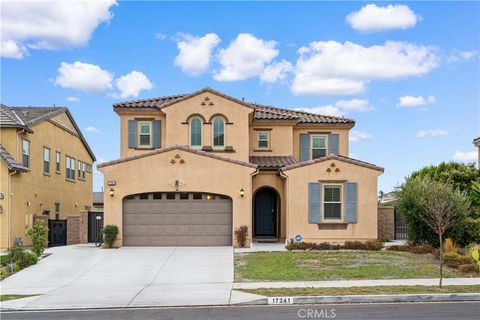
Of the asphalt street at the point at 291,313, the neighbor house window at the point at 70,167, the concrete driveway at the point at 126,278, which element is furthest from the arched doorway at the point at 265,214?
the asphalt street at the point at 291,313

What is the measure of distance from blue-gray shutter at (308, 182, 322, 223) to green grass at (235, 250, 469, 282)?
112 inches

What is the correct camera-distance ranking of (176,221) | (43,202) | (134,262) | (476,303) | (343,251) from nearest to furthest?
(476,303), (134,262), (343,251), (176,221), (43,202)

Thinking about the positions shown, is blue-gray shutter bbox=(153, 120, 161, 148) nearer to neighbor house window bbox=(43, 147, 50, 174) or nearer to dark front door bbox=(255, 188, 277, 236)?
dark front door bbox=(255, 188, 277, 236)

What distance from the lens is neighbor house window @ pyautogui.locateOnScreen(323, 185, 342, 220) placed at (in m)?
27.5

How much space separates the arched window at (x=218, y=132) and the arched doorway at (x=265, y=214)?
334 centimetres

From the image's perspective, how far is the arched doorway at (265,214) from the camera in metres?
31.0

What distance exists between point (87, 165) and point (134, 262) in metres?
23.3

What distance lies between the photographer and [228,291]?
1658cm

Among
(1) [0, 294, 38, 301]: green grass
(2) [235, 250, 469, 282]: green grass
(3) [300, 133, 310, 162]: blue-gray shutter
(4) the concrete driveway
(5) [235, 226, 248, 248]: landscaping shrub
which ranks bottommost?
(1) [0, 294, 38, 301]: green grass

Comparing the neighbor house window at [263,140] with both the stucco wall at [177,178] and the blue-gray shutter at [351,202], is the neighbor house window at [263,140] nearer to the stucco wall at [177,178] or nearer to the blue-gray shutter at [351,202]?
the stucco wall at [177,178]

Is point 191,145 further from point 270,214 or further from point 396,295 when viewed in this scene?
point 396,295

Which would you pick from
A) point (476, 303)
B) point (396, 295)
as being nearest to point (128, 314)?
point (396, 295)

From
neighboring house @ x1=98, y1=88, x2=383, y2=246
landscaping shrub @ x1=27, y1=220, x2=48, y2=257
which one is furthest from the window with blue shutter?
landscaping shrub @ x1=27, y1=220, x2=48, y2=257

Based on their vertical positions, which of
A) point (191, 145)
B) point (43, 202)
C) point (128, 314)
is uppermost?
point (191, 145)
